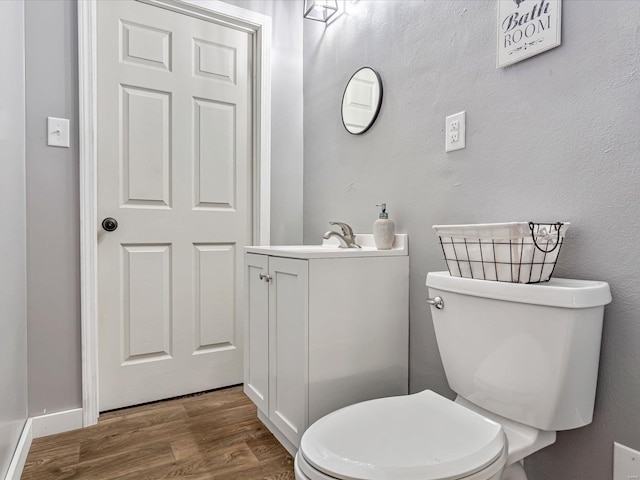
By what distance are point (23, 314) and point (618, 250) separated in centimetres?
190

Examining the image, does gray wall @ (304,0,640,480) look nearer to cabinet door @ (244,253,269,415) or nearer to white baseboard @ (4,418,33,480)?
cabinet door @ (244,253,269,415)

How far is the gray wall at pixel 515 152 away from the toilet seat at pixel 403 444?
33 centimetres

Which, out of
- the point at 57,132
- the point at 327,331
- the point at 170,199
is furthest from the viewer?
the point at 170,199

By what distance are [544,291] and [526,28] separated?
718 mm

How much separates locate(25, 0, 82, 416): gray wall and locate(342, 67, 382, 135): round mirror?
1.13m

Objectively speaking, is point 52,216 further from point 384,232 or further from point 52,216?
point 384,232

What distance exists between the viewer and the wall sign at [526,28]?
1034mm

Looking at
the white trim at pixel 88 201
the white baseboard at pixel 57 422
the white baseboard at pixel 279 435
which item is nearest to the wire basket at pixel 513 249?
the white baseboard at pixel 279 435

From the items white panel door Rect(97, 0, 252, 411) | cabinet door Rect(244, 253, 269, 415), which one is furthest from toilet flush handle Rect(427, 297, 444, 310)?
white panel door Rect(97, 0, 252, 411)

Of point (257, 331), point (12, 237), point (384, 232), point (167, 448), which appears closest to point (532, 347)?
point (384, 232)

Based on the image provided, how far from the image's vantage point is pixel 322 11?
201 cm

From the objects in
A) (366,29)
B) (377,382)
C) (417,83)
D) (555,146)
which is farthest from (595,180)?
(366,29)

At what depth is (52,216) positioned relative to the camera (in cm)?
160

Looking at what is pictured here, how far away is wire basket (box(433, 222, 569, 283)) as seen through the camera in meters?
0.93
